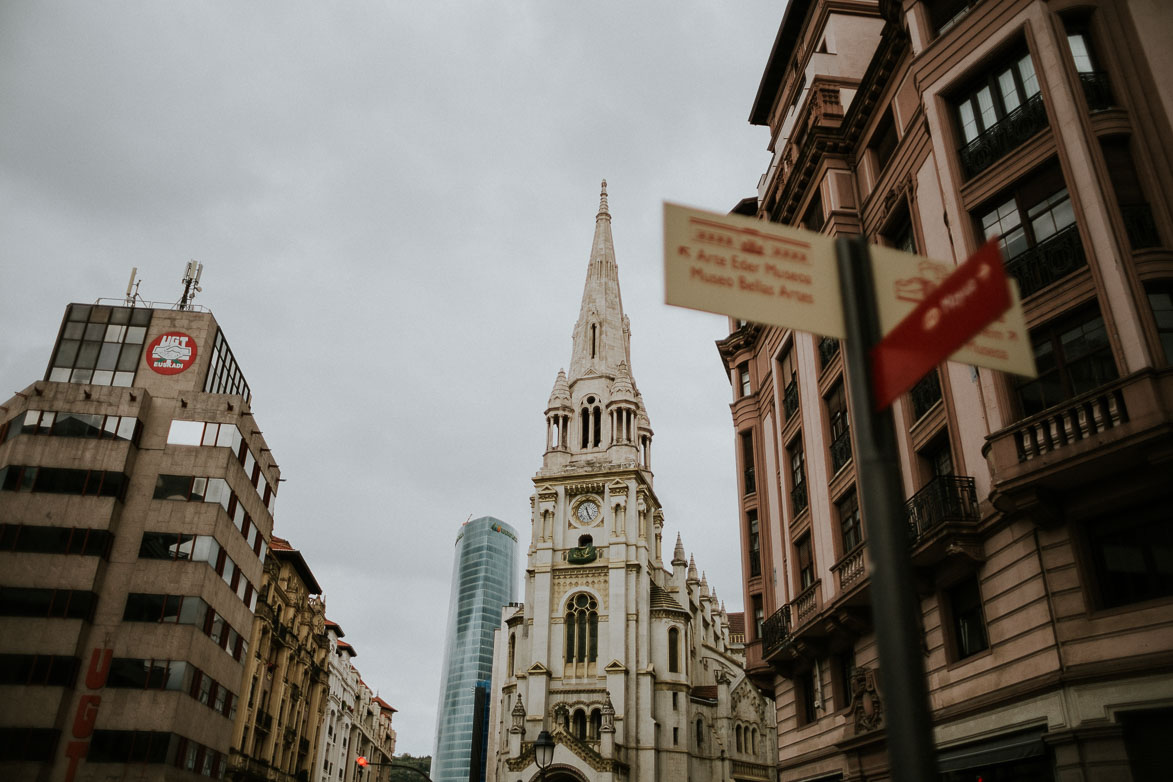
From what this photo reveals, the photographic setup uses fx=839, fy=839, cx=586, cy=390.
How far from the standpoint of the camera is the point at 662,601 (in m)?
69.6

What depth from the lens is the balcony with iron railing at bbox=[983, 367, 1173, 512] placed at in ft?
42.5

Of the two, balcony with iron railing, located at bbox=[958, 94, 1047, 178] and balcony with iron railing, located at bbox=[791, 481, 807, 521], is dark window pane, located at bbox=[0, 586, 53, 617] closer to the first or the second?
balcony with iron railing, located at bbox=[791, 481, 807, 521]

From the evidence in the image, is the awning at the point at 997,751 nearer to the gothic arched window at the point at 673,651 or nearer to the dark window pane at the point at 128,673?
the dark window pane at the point at 128,673

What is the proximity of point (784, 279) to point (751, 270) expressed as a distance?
21cm

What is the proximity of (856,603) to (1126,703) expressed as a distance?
8.02 metres

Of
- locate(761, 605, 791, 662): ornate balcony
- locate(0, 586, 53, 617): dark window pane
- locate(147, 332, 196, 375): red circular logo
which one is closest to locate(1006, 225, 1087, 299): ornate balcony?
locate(761, 605, 791, 662): ornate balcony

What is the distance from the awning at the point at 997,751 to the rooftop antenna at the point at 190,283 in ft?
155

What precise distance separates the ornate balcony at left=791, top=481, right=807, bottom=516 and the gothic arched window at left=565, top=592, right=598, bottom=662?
42.1m

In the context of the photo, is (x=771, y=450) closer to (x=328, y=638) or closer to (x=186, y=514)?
(x=186, y=514)

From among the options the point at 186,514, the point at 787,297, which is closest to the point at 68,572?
the point at 186,514

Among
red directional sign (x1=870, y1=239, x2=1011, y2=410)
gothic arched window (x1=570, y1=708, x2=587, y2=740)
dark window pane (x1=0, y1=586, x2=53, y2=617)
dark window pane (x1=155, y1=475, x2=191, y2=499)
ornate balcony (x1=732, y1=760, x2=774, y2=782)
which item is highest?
dark window pane (x1=155, y1=475, x2=191, y2=499)

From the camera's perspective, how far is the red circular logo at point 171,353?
45281mm

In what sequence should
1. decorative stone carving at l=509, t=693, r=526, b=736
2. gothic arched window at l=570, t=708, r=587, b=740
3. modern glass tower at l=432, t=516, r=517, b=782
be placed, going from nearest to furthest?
decorative stone carving at l=509, t=693, r=526, b=736 < gothic arched window at l=570, t=708, r=587, b=740 < modern glass tower at l=432, t=516, r=517, b=782

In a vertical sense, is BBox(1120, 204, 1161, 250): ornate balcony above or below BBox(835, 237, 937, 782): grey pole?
above
